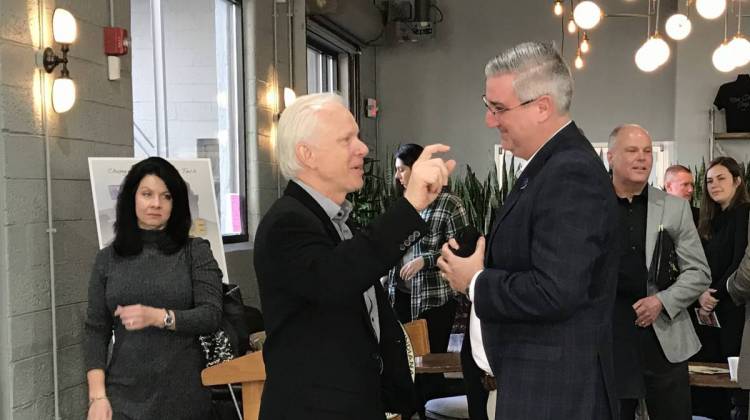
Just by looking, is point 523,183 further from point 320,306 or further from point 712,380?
point 712,380

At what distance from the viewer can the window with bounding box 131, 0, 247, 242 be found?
516 centimetres

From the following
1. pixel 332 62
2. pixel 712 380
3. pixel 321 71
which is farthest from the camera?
pixel 332 62

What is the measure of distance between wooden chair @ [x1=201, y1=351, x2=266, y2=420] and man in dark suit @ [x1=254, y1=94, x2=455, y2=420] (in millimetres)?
815

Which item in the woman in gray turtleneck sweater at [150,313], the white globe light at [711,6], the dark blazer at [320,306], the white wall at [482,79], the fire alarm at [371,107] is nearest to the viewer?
the dark blazer at [320,306]

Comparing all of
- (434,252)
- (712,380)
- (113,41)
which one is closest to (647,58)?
(434,252)

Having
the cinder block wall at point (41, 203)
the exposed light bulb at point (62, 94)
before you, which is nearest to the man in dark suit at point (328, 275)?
the cinder block wall at point (41, 203)

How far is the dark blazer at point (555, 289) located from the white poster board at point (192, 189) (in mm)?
2261

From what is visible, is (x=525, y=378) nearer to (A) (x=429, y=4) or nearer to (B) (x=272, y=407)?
(B) (x=272, y=407)

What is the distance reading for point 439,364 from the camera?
13.1 ft

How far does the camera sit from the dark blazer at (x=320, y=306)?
62.7 inches

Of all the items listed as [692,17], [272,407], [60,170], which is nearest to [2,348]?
[60,170]

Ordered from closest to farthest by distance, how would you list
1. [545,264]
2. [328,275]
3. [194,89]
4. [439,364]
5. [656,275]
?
[328,275] → [545,264] → [656,275] → [439,364] → [194,89]

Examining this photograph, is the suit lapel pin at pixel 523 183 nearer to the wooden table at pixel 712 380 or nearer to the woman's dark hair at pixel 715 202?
the wooden table at pixel 712 380

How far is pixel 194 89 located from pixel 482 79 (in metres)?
4.25
